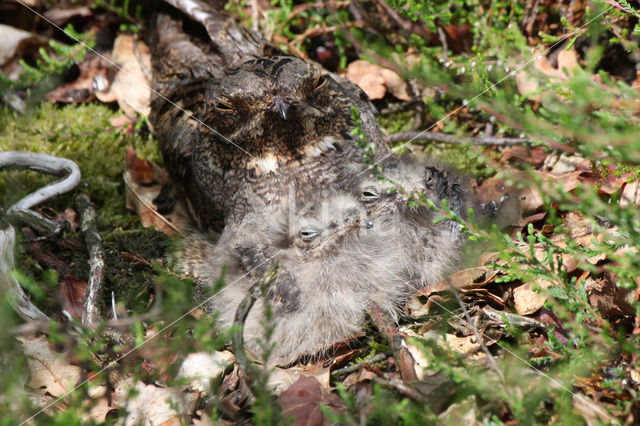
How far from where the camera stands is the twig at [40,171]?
10.4ft

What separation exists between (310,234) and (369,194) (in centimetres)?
36

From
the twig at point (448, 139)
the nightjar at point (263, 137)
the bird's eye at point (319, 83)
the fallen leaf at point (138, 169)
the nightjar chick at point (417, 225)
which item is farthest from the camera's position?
the fallen leaf at point (138, 169)

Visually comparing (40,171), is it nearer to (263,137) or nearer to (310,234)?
(263,137)

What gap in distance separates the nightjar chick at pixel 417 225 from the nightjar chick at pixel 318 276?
7 cm

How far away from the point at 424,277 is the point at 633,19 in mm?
2083

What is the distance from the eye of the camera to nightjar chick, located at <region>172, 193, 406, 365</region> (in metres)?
2.67

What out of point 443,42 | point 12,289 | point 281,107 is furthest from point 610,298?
point 12,289

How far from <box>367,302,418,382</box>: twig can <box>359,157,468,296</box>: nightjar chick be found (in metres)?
0.24

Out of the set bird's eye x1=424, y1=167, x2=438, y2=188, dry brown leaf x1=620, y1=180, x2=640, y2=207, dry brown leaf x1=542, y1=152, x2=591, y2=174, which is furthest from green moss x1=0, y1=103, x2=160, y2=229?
dry brown leaf x1=620, y1=180, x2=640, y2=207

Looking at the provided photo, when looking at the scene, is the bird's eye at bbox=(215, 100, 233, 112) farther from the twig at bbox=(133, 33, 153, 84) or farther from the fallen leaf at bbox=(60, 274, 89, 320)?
the twig at bbox=(133, 33, 153, 84)

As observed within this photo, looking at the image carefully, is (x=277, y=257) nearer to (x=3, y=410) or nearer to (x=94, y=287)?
(x=94, y=287)

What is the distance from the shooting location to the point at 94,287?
2.85 meters

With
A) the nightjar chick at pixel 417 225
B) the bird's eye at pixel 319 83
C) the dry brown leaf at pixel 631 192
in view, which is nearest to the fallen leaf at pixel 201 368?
the nightjar chick at pixel 417 225

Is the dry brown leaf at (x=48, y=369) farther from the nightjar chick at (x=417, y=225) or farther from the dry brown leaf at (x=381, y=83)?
the dry brown leaf at (x=381, y=83)
